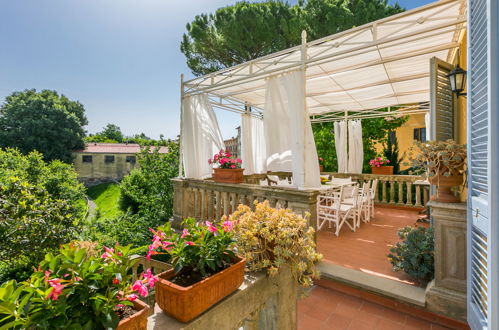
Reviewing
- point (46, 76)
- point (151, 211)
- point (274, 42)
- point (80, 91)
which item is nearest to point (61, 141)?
point (80, 91)

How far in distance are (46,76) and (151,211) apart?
3711cm

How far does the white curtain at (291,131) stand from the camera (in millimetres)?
3498

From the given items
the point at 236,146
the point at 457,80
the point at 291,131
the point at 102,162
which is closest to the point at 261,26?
the point at 291,131

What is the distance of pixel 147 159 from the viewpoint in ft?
30.1

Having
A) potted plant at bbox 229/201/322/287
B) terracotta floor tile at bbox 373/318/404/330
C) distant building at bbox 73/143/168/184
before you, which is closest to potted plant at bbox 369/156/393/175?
terracotta floor tile at bbox 373/318/404/330

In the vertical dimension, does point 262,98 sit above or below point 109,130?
below

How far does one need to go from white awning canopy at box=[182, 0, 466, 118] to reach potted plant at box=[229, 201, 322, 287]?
2.71m

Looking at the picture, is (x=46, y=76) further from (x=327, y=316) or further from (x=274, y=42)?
(x=327, y=316)

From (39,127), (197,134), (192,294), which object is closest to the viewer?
(192,294)

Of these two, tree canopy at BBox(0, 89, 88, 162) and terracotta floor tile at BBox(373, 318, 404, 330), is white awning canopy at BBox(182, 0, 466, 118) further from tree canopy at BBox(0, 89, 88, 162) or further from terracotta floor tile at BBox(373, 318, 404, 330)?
tree canopy at BBox(0, 89, 88, 162)

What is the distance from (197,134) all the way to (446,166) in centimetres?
422

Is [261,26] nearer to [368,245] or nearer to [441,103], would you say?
[441,103]

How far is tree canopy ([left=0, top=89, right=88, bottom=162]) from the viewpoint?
22125 mm

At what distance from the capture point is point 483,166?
158 centimetres
